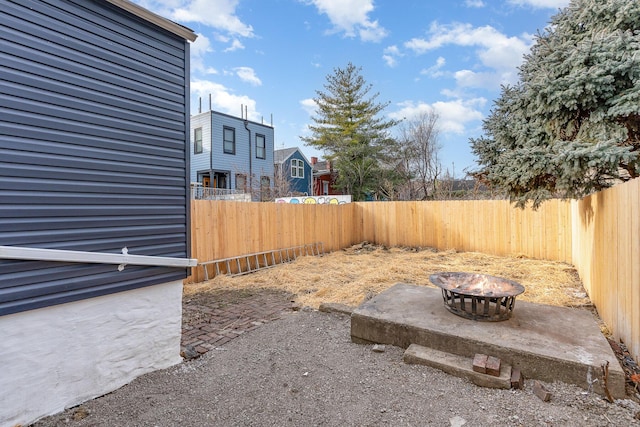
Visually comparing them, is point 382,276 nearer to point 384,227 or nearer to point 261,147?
point 384,227

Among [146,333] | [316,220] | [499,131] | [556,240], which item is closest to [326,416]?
[146,333]

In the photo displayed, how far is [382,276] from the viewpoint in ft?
20.6

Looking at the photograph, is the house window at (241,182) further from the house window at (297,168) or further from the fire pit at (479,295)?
the fire pit at (479,295)

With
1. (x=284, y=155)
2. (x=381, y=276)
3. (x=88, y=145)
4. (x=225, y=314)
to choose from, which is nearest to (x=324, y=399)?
(x=225, y=314)

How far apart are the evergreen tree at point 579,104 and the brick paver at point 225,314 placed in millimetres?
3917

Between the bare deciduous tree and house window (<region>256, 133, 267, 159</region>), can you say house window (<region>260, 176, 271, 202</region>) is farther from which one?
the bare deciduous tree

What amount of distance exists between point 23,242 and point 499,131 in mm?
5717

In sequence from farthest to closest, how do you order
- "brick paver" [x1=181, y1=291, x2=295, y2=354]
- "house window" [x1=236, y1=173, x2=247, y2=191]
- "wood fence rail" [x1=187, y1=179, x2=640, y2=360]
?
"house window" [x1=236, y1=173, x2=247, y2=191], "brick paver" [x1=181, y1=291, x2=295, y2=354], "wood fence rail" [x1=187, y1=179, x2=640, y2=360]

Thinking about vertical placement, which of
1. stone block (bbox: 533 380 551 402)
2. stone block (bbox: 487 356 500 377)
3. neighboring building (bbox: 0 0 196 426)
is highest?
neighboring building (bbox: 0 0 196 426)

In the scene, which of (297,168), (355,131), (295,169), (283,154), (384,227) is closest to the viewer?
(384,227)

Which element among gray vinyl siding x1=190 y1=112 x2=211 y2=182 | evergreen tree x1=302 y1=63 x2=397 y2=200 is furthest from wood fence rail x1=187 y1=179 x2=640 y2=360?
gray vinyl siding x1=190 y1=112 x2=211 y2=182

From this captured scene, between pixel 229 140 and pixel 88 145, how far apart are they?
1400 cm

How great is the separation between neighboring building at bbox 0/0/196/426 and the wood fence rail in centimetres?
325

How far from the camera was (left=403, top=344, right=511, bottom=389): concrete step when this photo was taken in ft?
7.81
